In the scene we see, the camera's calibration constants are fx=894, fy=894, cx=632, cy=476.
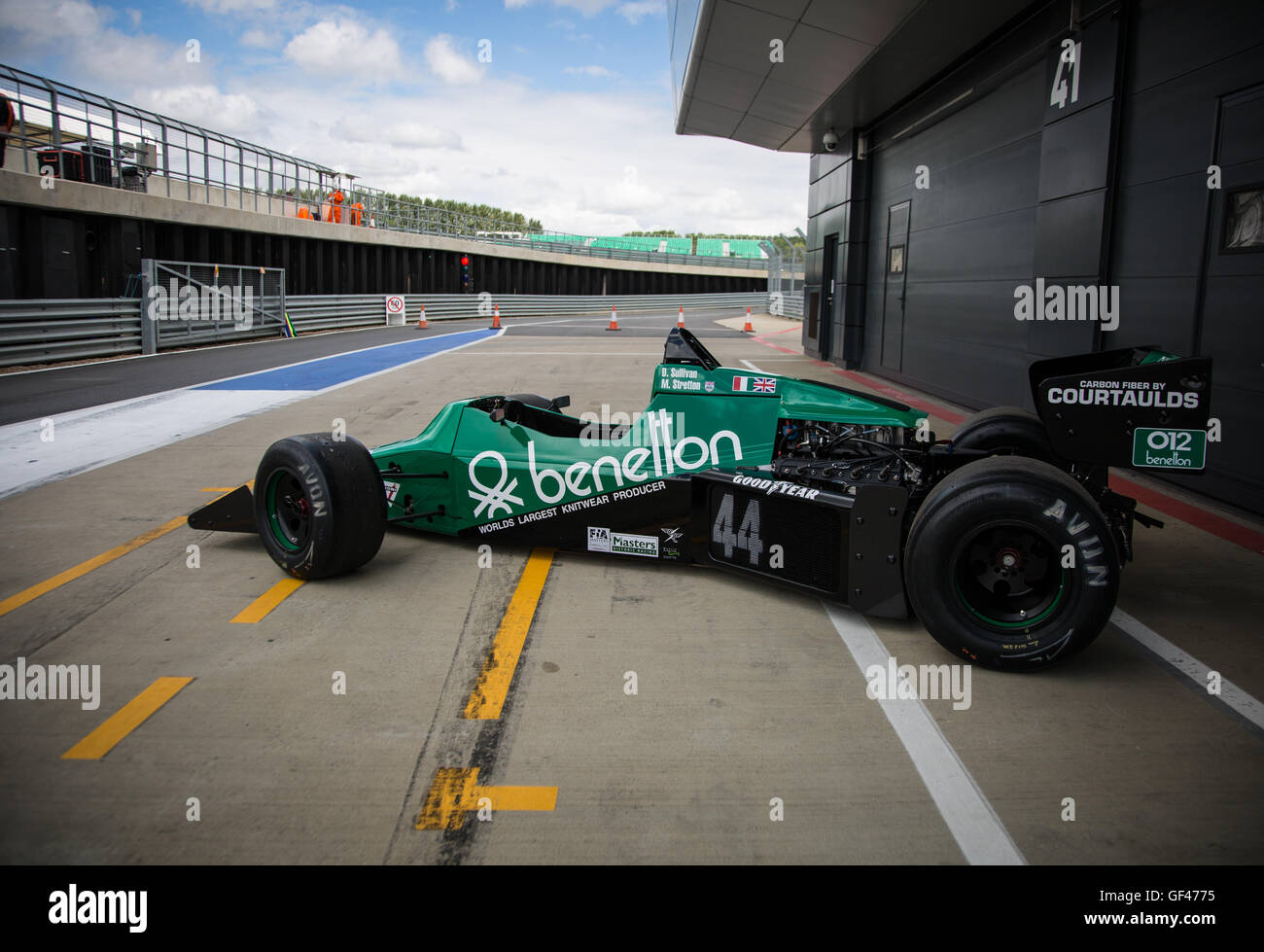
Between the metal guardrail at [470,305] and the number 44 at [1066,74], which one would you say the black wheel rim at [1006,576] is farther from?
the metal guardrail at [470,305]

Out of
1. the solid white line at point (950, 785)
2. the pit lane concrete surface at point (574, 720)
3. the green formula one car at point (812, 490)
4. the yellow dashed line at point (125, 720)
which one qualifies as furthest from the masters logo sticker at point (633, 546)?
the yellow dashed line at point (125, 720)

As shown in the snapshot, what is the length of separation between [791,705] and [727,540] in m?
1.42

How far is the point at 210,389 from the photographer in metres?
13.5

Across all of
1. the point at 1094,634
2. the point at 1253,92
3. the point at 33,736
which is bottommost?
the point at 33,736

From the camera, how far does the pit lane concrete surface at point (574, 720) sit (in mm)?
2797

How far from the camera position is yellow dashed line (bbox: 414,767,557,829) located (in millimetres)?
2885

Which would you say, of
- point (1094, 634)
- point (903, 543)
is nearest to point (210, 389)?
point (903, 543)

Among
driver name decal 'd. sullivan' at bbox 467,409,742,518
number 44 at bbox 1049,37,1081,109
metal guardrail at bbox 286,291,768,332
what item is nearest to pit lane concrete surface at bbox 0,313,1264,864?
driver name decal 'd. sullivan' at bbox 467,409,742,518

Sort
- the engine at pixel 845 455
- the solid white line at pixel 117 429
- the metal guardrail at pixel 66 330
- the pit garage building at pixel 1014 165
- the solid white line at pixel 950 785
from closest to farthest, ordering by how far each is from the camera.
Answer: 1. the solid white line at pixel 950 785
2. the engine at pixel 845 455
3. the pit garage building at pixel 1014 165
4. the solid white line at pixel 117 429
5. the metal guardrail at pixel 66 330

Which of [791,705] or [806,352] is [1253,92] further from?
[806,352]

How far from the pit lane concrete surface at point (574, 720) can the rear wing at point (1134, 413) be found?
3.11ft

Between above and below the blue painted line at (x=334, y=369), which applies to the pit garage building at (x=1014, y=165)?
above

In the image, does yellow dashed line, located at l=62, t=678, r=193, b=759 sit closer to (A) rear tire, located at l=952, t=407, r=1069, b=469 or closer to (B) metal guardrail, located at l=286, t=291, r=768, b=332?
(A) rear tire, located at l=952, t=407, r=1069, b=469

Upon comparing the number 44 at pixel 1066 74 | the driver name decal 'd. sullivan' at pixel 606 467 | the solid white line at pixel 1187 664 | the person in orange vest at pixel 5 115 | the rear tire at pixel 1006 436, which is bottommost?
the solid white line at pixel 1187 664
